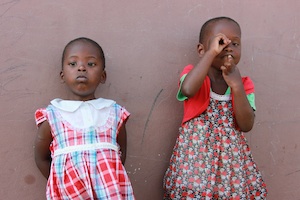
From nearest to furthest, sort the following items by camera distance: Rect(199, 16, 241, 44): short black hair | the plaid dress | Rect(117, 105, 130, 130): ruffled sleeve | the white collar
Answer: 1. the plaid dress
2. the white collar
3. Rect(117, 105, 130, 130): ruffled sleeve
4. Rect(199, 16, 241, 44): short black hair

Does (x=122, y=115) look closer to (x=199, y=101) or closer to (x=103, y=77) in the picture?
(x=103, y=77)

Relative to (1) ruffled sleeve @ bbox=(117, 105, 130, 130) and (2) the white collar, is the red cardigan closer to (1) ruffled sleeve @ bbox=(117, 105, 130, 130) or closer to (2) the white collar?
(1) ruffled sleeve @ bbox=(117, 105, 130, 130)

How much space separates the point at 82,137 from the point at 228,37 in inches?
38.0

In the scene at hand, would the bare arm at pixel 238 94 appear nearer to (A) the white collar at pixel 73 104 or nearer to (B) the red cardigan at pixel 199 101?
(B) the red cardigan at pixel 199 101

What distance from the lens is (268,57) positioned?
278cm

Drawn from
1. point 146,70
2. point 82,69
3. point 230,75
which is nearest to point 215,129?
point 230,75

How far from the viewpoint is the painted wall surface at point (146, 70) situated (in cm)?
236

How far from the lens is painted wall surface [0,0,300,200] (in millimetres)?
2357

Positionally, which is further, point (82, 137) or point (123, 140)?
point (123, 140)

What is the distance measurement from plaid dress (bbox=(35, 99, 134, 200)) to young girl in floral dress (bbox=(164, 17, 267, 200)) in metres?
0.36

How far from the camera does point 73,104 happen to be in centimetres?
220

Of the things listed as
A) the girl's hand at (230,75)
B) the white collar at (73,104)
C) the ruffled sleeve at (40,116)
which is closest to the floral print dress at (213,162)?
the girl's hand at (230,75)

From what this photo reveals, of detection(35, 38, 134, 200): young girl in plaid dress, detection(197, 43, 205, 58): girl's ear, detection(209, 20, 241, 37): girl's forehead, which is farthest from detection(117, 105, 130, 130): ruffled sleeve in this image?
detection(209, 20, 241, 37): girl's forehead

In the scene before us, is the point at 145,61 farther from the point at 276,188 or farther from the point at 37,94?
the point at 276,188
